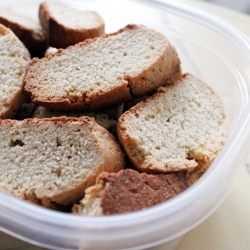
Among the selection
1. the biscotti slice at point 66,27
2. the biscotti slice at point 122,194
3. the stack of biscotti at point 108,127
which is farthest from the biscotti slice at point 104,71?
the biscotti slice at point 122,194

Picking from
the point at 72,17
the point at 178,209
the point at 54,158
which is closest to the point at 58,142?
the point at 54,158

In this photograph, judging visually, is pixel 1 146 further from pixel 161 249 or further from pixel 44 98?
pixel 161 249

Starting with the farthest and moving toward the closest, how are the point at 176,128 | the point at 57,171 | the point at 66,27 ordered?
1. the point at 66,27
2. the point at 176,128
3. the point at 57,171

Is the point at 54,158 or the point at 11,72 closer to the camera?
the point at 54,158

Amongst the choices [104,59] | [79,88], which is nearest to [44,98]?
[79,88]

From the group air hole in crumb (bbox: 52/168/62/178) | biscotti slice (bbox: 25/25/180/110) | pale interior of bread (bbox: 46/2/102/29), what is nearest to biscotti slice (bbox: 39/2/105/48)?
pale interior of bread (bbox: 46/2/102/29)

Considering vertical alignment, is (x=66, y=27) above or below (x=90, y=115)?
above

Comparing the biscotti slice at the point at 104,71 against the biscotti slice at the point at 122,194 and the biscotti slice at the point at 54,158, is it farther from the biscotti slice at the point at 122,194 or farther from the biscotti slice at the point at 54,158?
the biscotti slice at the point at 122,194

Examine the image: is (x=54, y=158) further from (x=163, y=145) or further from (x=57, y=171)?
(x=163, y=145)
